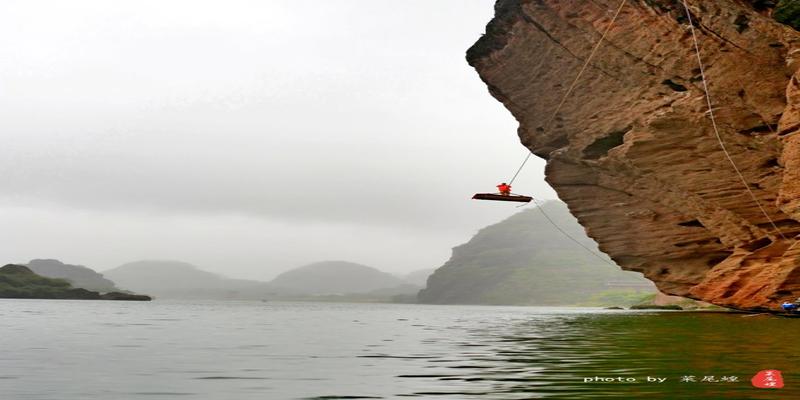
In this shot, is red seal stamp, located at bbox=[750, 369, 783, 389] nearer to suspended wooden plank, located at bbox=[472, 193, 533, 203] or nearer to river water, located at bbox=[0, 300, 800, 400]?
river water, located at bbox=[0, 300, 800, 400]

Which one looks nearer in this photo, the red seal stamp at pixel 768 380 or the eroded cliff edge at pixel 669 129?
the red seal stamp at pixel 768 380

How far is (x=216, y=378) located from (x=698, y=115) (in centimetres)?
3976

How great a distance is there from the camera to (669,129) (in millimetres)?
48156

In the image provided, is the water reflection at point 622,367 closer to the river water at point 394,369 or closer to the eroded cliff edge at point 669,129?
the river water at point 394,369

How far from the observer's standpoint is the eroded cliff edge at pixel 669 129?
43531 millimetres

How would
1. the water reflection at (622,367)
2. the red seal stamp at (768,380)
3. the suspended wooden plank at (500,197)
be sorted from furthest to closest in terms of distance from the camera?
the suspended wooden plank at (500,197), the red seal stamp at (768,380), the water reflection at (622,367)

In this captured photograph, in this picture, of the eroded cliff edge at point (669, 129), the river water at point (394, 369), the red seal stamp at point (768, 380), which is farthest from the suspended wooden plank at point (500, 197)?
the red seal stamp at point (768, 380)

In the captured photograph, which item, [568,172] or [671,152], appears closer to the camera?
[671,152]

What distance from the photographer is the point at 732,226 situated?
165 ft

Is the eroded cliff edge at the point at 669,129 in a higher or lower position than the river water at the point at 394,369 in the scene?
higher

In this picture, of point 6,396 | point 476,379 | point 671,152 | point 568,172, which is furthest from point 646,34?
point 6,396

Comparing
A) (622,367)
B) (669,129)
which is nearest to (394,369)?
(622,367)

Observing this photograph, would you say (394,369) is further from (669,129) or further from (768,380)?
(669,129)

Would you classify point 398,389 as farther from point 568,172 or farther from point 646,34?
point 568,172
